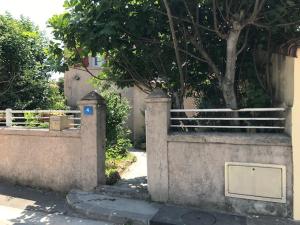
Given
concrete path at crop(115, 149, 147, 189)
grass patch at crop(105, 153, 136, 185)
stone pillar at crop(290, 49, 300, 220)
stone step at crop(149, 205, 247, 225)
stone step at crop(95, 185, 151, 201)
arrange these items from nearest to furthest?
1. stone pillar at crop(290, 49, 300, 220)
2. stone step at crop(149, 205, 247, 225)
3. stone step at crop(95, 185, 151, 201)
4. concrete path at crop(115, 149, 147, 189)
5. grass patch at crop(105, 153, 136, 185)

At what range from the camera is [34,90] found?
517 inches

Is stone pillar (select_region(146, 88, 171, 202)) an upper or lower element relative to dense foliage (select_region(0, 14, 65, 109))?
lower

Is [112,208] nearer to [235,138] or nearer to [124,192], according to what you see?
[124,192]

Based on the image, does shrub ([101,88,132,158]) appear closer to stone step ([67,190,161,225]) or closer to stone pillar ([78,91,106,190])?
stone pillar ([78,91,106,190])

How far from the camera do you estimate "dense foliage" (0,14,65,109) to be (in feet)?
Answer: 40.4

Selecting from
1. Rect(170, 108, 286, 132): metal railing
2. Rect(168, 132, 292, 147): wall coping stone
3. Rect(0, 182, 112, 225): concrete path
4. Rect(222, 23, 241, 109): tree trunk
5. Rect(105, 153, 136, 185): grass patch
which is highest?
Rect(222, 23, 241, 109): tree trunk

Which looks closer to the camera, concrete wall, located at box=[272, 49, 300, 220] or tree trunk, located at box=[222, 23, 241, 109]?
concrete wall, located at box=[272, 49, 300, 220]

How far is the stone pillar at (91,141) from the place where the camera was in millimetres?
7750

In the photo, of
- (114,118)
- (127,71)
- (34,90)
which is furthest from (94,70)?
(127,71)

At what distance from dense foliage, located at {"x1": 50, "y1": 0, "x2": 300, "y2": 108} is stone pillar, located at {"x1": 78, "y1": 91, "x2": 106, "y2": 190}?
46.6 inches

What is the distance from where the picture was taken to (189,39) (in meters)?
7.85

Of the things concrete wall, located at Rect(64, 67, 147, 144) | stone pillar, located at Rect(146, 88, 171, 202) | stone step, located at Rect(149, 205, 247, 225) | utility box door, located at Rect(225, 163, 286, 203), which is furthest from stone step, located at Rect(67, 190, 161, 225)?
concrete wall, located at Rect(64, 67, 147, 144)

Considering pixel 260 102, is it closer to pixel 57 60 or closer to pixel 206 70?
pixel 206 70

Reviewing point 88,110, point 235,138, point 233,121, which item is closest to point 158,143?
point 235,138
